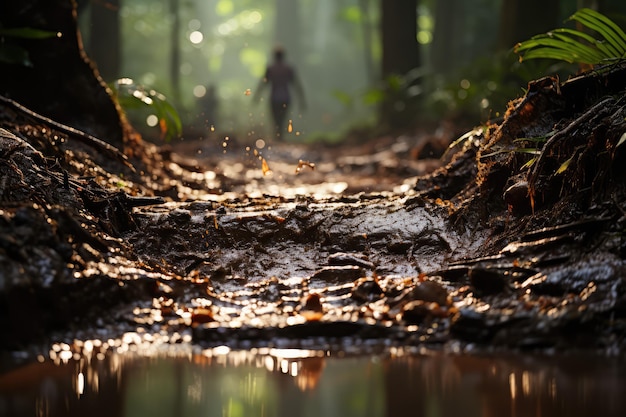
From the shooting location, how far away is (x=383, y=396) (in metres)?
2.20

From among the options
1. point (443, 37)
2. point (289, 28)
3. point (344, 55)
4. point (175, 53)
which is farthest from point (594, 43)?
point (344, 55)

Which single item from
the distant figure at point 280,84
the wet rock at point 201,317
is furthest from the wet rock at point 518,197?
the distant figure at point 280,84

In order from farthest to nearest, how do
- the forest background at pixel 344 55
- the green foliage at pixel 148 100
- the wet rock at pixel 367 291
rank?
the forest background at pixel 344 55 → the green foliage at pixel 148 100 → the wet rock at pixel 367 291

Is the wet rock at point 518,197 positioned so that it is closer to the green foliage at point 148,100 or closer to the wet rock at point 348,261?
the wet rock at point 348,261

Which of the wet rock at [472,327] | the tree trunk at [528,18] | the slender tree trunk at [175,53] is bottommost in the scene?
the wet rock at [472,327]

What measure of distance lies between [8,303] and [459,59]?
26413 millimetres

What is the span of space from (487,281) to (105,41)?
38.1ft

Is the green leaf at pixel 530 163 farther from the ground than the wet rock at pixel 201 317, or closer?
farther from the ground

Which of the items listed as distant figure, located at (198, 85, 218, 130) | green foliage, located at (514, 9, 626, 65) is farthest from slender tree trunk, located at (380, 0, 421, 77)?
green foliage, located at (514, 9, 626, 65)

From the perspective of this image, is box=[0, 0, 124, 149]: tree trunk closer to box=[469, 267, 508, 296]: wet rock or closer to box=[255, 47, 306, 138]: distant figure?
box=[469, 267, 508, 296]: wet rock

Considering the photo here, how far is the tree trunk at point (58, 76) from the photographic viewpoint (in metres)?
5.72

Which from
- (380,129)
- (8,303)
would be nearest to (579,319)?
(8,303)

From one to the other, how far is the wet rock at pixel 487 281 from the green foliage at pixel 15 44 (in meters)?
4.04

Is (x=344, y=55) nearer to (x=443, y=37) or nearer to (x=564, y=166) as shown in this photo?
(x=443, y=37)
